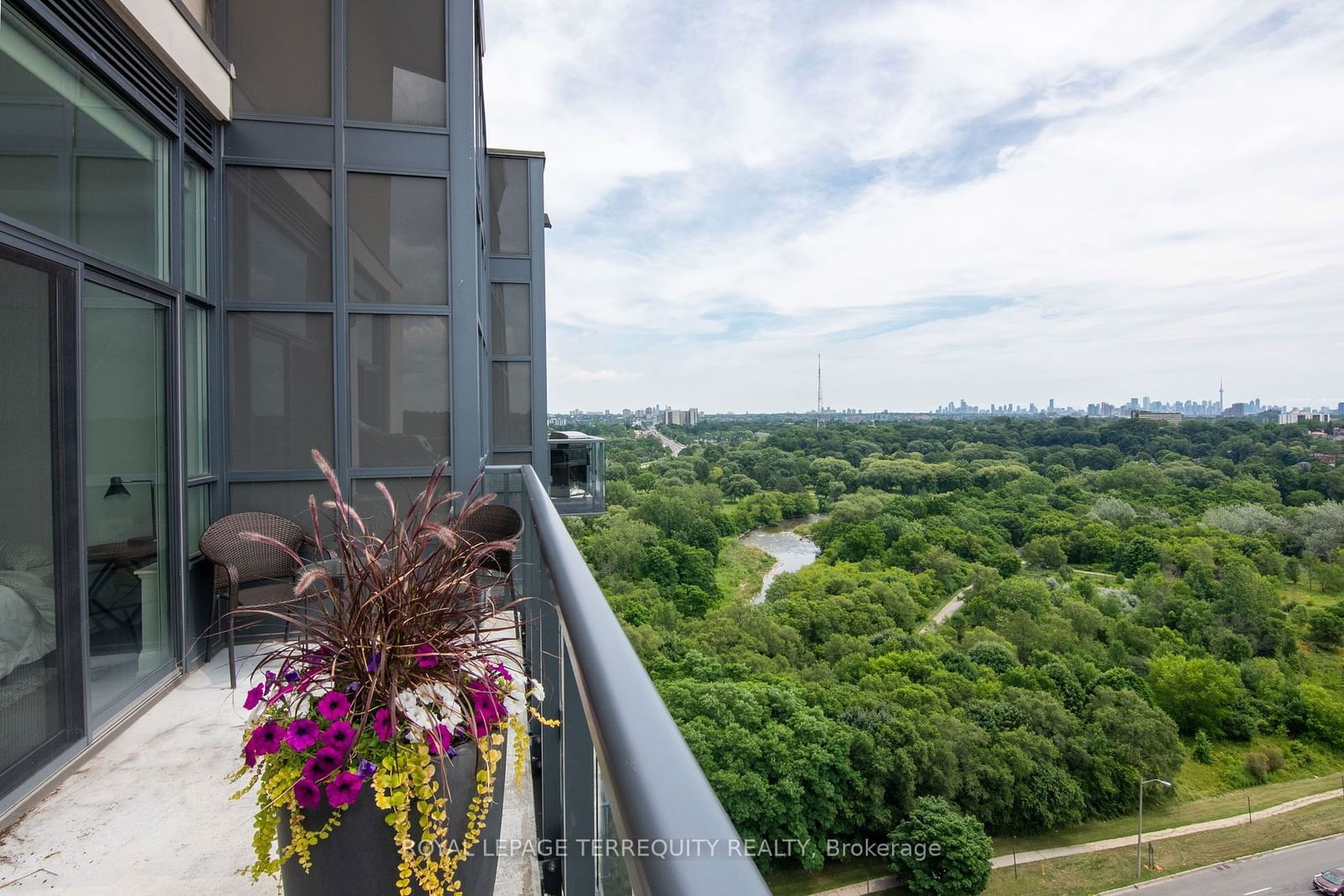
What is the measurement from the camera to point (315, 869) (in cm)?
127

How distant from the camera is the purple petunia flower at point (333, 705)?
48.2 inches

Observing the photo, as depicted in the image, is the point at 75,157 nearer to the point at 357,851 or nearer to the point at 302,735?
the point at 302,735

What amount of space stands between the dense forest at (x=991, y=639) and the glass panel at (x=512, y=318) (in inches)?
310

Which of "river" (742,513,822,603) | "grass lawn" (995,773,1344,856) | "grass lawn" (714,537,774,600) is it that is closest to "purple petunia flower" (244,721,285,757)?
"grass lawn" (995,773,1344,856)

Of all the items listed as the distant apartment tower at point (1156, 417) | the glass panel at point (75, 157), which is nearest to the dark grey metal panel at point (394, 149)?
the glass panel at point (75, 157)

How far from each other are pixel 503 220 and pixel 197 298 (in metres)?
5.06

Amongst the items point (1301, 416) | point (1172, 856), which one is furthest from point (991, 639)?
point (1301, 416)

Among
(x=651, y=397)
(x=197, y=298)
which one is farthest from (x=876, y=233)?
(x=651, y=397)

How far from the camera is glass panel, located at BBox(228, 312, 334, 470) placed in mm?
3963

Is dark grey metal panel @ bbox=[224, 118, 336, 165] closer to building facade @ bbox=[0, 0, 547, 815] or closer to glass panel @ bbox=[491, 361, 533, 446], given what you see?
building facade @ bbox=[0, 0, 547, 815]

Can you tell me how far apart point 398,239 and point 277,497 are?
167cm

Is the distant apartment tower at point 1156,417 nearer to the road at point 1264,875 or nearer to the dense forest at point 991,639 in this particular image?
the dense forest at point 991,639

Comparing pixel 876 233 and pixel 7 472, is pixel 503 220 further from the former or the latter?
pixel 876 233

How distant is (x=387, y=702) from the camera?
4.09 feet
